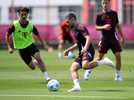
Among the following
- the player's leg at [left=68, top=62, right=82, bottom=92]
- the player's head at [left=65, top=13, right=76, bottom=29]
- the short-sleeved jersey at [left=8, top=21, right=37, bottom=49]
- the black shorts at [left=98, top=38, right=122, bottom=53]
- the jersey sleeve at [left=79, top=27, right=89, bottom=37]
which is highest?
the player's head at [left=65, top=13, right=76, bottom=29]

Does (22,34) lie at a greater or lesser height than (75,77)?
greater

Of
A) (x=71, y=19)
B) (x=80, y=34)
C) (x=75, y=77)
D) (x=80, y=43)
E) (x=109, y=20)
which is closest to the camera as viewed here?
(x=75, y=77)

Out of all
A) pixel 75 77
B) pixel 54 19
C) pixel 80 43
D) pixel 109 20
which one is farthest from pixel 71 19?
pixel 54 19

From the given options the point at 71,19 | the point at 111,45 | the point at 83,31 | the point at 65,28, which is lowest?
the point at 65,28

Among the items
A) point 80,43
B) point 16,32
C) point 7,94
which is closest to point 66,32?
point 16,32

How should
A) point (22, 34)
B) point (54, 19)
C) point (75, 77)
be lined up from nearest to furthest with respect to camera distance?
point (75, 77), point (22, 34), point (54, 19)

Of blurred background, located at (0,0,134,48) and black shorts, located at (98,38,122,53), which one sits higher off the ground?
black shorts, located at (98,38,122,53)

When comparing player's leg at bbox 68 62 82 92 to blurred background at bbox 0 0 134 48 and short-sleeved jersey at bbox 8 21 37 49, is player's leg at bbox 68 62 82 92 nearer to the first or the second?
short-sleeved jersey at bbox 8 21 37 49

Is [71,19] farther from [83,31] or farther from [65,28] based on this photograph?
[65,28]

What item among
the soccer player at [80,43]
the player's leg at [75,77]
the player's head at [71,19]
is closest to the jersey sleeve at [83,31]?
the soccer player at [80,43]

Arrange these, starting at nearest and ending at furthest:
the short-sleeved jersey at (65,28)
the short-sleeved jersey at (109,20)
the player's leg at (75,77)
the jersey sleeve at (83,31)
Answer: the player's leg at (75,77) < the jersey sleeve at (83,31) < the short-sleeved jersey at (109,20) < the short-sleeved jersey at (65,28)

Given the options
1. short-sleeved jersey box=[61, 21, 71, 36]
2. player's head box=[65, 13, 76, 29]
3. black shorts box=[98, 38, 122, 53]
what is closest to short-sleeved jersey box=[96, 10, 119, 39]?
black shorts box=[98, 38, 122, 53]

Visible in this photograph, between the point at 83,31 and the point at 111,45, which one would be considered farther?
the point at 111,45

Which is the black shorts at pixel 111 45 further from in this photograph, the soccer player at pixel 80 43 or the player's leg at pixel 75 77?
the player's leg at pixel 75 77
